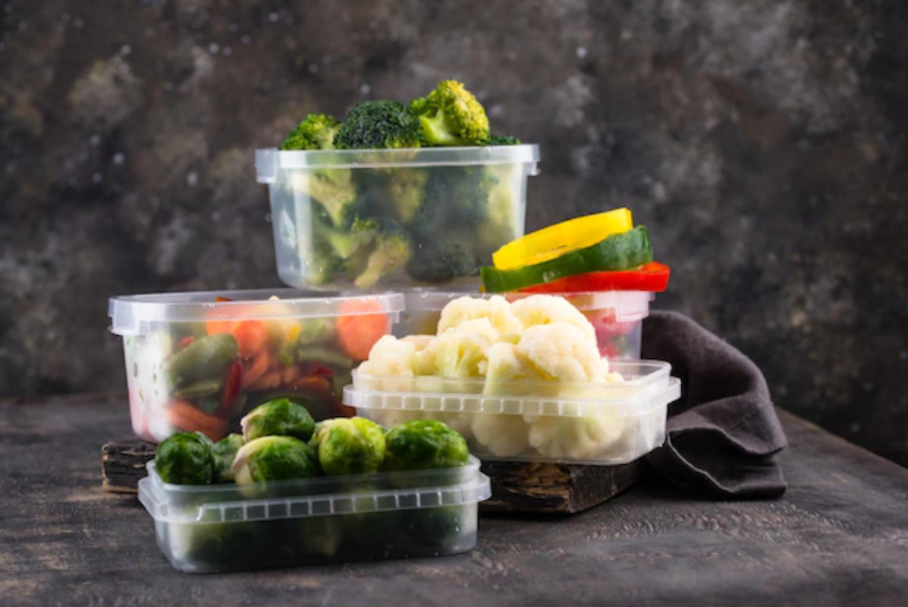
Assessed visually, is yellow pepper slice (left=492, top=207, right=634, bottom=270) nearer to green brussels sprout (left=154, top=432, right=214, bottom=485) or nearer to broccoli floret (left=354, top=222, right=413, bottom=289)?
broccoli floret (left=354, top=222, right=413, bottom=289)

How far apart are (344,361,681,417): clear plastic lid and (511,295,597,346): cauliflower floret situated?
0.13m

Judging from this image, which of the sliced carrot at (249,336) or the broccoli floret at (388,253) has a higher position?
the broccoli floret at (388,253)

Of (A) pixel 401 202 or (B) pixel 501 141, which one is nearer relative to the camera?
(A) pixel 401 202

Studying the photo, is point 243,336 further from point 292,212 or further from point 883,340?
point 883,340

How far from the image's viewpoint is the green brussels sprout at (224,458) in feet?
5.89

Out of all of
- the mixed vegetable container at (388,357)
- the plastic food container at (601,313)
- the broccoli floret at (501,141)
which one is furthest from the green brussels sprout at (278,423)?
the broccoli floret at (501,141)

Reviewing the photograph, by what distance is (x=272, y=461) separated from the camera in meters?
1.77

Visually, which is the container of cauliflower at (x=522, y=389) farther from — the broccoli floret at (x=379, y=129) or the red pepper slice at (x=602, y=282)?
the broccoli floret at (x=379, y=129)

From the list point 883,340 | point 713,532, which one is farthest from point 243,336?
point 883,340

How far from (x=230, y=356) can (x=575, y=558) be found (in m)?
0.75

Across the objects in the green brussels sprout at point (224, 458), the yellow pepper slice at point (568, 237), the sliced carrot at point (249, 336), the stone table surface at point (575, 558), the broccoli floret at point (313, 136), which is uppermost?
the broccoli floret at point (313, 136)

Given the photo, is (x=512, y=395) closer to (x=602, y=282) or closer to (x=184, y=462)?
(x=602, y=282)

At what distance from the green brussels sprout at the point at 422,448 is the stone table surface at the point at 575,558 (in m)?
0.14

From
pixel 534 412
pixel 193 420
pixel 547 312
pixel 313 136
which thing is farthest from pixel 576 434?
pixel 313 136
